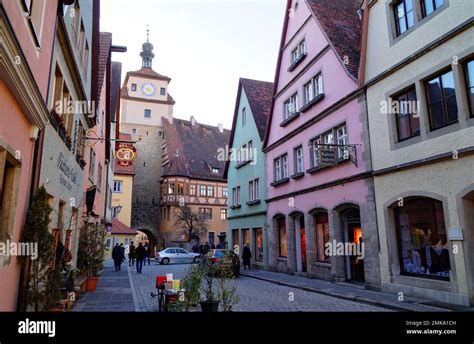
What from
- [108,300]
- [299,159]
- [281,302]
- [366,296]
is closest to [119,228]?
[299,159]

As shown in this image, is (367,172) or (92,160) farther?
(92,160)

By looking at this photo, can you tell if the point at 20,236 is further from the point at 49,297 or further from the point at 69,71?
the point at 69,71

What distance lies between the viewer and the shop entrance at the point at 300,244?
17.9 metres

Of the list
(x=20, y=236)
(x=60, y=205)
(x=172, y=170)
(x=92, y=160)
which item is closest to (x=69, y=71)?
(x=60, y=205)

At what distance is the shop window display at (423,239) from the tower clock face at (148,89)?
164 ft

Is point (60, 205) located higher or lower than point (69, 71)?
lower

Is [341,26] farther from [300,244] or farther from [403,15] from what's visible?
[300,244]

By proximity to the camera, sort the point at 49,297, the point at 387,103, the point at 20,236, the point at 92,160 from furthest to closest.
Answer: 1. the point at 92,160
2. the point at 387,103
3. the point at 49,297
4. the point at 20,236

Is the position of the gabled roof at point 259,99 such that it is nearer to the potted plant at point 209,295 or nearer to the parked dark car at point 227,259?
the parked dark car at point 227,259

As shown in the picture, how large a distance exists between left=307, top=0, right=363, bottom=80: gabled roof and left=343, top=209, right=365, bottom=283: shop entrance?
18.0 feet

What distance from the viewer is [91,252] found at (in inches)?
529

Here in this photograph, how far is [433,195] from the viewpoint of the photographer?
9.83 m

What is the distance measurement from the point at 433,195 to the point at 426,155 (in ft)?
3.79

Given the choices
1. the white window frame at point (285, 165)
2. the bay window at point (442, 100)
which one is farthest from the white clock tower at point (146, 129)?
the bay window at point (442, 100)
